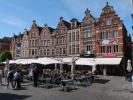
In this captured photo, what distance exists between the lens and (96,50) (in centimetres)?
3850

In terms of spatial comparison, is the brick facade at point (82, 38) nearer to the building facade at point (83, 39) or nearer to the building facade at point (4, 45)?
the building facade at point (83, 39)

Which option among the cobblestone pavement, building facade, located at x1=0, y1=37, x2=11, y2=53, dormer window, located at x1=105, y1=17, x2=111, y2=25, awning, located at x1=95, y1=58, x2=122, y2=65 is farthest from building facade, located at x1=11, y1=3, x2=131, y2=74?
the cobblestone pavement

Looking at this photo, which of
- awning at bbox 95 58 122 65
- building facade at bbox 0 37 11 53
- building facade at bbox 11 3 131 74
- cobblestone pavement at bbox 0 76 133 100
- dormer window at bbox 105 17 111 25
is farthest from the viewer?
building facade at bbox 0 37 11 53

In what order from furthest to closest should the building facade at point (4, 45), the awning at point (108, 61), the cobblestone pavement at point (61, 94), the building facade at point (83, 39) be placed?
the building facade at point (4, 45) < the building facade at point (83, 39) < the awning at point (108, 61) < the cobblestone pavement at point (61, 94)

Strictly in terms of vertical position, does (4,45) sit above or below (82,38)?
above

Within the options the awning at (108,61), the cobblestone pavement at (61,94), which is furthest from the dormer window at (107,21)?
the cobblestone pavement at (61,94)

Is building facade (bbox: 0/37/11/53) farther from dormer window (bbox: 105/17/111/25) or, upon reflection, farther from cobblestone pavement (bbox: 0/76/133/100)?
cobblestone pavement (bbox: 0/76/133/100)

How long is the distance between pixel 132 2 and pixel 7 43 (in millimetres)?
59133

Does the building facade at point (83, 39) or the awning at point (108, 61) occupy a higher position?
the building facade at point (83, 39)

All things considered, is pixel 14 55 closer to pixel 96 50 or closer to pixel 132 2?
pixel 96 50

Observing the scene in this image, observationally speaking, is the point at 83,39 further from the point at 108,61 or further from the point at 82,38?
the point at 108,61

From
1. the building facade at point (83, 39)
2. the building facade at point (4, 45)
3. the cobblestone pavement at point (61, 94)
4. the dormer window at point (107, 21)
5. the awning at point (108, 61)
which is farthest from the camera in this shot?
the building facade at point (4, 45)

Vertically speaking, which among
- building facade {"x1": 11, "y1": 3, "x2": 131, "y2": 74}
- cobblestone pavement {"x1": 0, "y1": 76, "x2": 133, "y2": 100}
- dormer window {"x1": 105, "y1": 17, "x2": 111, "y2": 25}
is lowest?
cobblestone pavement {"x1": 0, "y1": 76, "x2": 133, "y2": 100}

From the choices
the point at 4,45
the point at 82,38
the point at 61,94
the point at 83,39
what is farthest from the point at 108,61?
the point at 4,45
